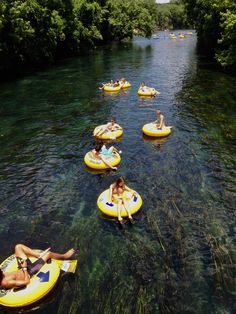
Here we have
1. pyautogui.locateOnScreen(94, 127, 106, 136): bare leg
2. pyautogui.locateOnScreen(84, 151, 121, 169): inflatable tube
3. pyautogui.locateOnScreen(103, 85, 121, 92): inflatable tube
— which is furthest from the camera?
pyautogui.locateOnScreen(103, 85, 121, 92): inflatable tube

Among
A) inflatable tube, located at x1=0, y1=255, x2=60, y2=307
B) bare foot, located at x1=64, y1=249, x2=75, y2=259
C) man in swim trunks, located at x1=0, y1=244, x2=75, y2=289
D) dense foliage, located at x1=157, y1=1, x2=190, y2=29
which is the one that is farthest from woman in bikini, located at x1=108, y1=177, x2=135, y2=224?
dense foliage, located at x1=157, y1=1, x2=190, y2=29

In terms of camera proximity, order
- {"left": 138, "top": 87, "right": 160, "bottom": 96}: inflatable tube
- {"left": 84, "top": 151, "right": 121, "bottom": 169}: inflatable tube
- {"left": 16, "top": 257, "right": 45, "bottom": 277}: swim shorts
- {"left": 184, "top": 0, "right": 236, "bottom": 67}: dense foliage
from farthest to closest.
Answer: {"left": 184, "top": 0, "right": 236, "bottom": 67}: dense foliage < {"left": 138, "top": 87, "right": 160, "bottom": 96}: inflatable tube < {"left": 84, "top": 151, "right": 121, "bottom": 169}: inflatable tube < {"left": 16, "top": 257, "right": 45, "bottom": 277}: swim shorts

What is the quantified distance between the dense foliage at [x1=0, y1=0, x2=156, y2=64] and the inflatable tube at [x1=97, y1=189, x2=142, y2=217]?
91.9ft

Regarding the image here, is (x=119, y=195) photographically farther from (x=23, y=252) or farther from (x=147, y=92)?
(x=147, y=92)

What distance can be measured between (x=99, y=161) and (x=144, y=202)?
12.4 ft

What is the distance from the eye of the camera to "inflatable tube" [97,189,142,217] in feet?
42.1

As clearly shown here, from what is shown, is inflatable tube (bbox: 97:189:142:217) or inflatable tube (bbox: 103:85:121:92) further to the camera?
inflatable tube (bbox: 103:85:121:92)

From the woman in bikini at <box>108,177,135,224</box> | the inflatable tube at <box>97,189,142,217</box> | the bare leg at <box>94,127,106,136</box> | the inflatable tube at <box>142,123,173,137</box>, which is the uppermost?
the woman in bikini at <box>108,177,135,224</box>

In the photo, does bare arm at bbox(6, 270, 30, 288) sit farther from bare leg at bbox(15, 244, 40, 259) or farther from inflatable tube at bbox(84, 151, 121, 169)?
inflatable tube at bbox(84, 151, 121, 169)

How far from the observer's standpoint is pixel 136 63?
4944cm

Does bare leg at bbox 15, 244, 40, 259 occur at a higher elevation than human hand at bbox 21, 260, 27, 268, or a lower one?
lower

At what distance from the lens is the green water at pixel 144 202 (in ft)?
32.2

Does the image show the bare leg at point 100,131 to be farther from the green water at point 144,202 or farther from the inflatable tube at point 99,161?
the inflatable tube at point 99,161

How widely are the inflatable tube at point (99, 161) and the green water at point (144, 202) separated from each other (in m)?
0.42
